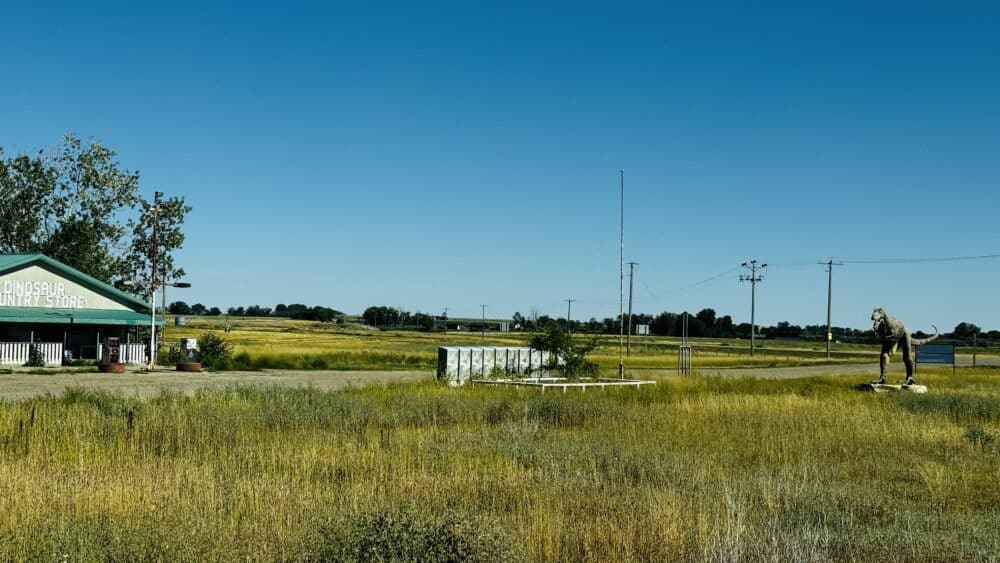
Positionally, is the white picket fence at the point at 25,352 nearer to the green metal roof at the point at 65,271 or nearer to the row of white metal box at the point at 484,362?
the green metal roof at the point at 65,271

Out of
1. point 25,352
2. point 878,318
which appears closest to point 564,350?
point 878,318

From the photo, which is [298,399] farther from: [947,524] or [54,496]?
[947,524]

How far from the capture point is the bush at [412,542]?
720 centimetres

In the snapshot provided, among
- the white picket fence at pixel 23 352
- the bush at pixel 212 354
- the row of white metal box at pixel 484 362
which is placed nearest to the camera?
the row of white metal box at pixel 484 362

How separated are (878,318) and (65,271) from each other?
1499 inches

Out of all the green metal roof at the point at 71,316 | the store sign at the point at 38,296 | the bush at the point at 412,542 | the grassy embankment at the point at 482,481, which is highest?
the store sign at the point at 38,296

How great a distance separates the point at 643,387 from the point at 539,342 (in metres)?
7.15

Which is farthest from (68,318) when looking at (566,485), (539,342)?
(566,485)

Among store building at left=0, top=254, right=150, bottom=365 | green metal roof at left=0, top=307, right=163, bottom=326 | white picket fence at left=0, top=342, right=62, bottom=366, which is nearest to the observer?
green metal roof at left=0, top=307, right=163, bottom=326

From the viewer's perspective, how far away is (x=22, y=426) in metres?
14.9

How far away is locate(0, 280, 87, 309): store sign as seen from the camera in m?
44.5

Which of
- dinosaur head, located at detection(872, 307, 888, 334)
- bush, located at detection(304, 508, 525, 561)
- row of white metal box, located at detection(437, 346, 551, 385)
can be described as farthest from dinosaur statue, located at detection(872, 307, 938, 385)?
bush, located at detection(304, 508, 525, 561)

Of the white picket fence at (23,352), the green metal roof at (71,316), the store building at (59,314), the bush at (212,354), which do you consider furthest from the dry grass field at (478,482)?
the bush at (212,354)

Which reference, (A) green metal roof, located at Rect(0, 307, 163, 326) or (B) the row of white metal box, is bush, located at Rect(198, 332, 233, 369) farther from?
(B) the row of white metal box
